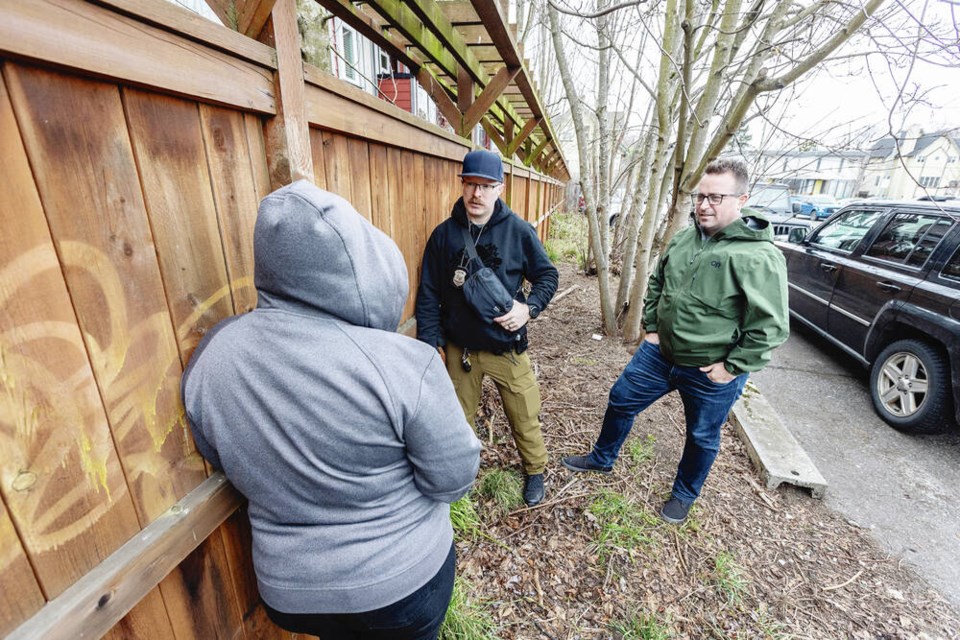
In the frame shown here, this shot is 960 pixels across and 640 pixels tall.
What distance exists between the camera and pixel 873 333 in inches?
176

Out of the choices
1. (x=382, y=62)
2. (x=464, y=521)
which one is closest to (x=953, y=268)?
(x=464, y=521)

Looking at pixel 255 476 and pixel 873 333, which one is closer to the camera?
pixel 255 476

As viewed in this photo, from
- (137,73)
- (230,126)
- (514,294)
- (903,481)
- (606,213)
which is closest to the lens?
(137,73)

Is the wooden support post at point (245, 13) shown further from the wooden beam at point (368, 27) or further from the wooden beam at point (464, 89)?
the wooden beam at point (464, 89)

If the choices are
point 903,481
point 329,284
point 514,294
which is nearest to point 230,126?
point 329,284

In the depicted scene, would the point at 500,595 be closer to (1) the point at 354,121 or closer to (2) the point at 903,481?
(1) the point at 354,121

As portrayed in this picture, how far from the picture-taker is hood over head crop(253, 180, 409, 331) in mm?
1042

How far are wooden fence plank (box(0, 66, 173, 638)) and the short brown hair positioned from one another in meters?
2.67

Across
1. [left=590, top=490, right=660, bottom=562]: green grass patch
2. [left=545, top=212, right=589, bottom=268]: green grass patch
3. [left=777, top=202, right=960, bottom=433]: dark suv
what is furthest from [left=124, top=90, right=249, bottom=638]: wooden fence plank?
[left=545, top=212, right=589, bottom=268]: green grass patch

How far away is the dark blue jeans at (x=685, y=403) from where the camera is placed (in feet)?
8.34

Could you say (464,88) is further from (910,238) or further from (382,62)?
(382,62)

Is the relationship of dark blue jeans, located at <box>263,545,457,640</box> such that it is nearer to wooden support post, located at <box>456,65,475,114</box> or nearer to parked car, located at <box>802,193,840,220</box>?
wooden support post, located at <box>456,65,475,114</box>

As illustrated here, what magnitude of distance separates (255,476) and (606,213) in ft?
19.2

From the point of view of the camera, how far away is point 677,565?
8.57 feet
